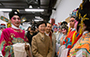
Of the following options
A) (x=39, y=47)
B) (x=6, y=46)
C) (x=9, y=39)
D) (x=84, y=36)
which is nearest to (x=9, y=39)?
(x=9, y=39)

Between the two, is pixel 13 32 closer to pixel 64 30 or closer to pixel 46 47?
pixel 46 47

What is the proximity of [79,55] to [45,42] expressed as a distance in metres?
1.13

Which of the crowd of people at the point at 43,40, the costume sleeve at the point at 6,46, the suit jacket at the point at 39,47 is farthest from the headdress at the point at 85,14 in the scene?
the costume sleeve at the point at 6,46

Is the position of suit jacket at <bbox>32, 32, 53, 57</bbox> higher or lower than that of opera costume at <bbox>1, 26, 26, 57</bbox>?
lower

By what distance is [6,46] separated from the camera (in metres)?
1.51

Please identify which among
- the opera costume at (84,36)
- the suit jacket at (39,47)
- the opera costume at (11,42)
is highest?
the opera costume at (84,36)

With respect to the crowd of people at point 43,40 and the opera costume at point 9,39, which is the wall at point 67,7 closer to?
the crowd of people at point 43,40

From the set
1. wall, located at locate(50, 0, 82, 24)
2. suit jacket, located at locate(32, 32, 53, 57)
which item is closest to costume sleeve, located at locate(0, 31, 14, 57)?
suit jacket, located at locate(32, 32, 53, 57)

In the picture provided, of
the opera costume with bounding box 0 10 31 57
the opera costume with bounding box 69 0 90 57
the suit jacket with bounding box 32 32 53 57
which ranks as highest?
the opera costume with bounding box 69 0 90 57

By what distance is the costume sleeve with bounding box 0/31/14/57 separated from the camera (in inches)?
58.7

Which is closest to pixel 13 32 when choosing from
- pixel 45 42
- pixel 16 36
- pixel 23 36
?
pixel 16 36

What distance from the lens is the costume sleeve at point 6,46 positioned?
149 centimetres

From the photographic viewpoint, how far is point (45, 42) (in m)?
1.98

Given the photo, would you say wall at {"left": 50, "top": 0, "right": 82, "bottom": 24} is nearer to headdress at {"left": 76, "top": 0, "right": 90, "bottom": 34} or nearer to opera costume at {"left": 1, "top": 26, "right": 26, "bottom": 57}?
headdress at {"left": 76, "top": 0, "right": 90, "bottom": 34}
